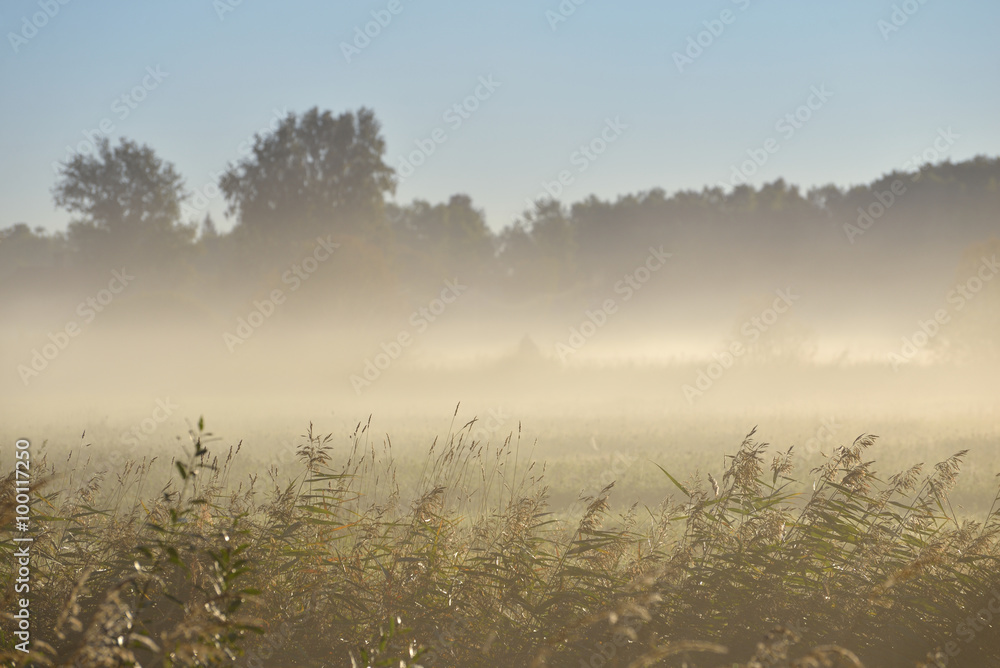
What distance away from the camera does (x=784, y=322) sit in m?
33.1

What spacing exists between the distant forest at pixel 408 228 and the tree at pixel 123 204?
10 centimetres

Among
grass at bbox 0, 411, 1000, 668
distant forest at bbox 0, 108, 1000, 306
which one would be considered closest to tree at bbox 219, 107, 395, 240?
distant forest at bbox 0, 108, 1000, 306

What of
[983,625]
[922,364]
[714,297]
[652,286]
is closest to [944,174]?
[714,297]

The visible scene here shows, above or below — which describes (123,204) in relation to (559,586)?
above

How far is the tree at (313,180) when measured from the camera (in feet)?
168

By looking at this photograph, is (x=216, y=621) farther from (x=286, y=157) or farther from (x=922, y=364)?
(x=286, y=157)

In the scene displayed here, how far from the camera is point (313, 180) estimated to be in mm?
52594

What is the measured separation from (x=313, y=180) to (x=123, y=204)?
50.0ft

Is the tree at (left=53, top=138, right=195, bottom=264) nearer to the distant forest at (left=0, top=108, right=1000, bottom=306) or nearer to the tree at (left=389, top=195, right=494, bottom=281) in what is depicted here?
the distant forest at (left=0, top=108, right=1000, bottom=306)

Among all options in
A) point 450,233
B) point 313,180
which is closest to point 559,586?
point 313,180

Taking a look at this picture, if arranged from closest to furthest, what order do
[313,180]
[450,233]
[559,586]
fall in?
[559,586] < [313,180] < [450,233]

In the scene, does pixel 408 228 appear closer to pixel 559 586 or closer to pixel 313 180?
pixel 313 180

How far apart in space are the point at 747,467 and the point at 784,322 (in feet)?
98.0

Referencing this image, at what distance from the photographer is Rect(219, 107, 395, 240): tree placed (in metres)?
51.3
